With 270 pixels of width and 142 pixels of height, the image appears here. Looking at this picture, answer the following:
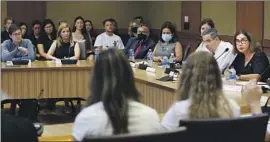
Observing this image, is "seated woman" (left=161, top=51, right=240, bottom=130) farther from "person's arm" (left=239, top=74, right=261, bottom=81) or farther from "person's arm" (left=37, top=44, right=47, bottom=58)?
"person's arm" (left=37, top=44, right=47, bottom=58)

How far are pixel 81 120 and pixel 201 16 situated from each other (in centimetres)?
684

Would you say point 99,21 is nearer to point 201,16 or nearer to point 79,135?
point 201,16

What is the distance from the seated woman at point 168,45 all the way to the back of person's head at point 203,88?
12.7 feet

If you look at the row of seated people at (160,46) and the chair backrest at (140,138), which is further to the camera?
the row of seated people at (160,46)

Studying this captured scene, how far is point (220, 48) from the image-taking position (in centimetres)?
541

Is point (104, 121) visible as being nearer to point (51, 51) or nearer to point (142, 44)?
point (51, 51)

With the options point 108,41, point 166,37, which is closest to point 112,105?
point 166,37

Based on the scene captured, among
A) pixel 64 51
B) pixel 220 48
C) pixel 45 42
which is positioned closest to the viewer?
pixel 220 48

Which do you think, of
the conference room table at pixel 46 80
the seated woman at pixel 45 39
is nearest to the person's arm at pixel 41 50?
the seated woman at pixel 45 39

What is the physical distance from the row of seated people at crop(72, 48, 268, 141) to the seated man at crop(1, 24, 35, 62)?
399cm

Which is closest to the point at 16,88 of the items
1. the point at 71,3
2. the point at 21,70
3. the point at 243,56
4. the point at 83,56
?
the point at 21,70

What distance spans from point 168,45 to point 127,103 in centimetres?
441

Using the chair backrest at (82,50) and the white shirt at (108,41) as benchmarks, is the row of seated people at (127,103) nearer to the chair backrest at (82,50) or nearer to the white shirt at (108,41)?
the chair backrest at (82,50)

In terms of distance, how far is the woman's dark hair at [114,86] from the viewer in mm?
2250
